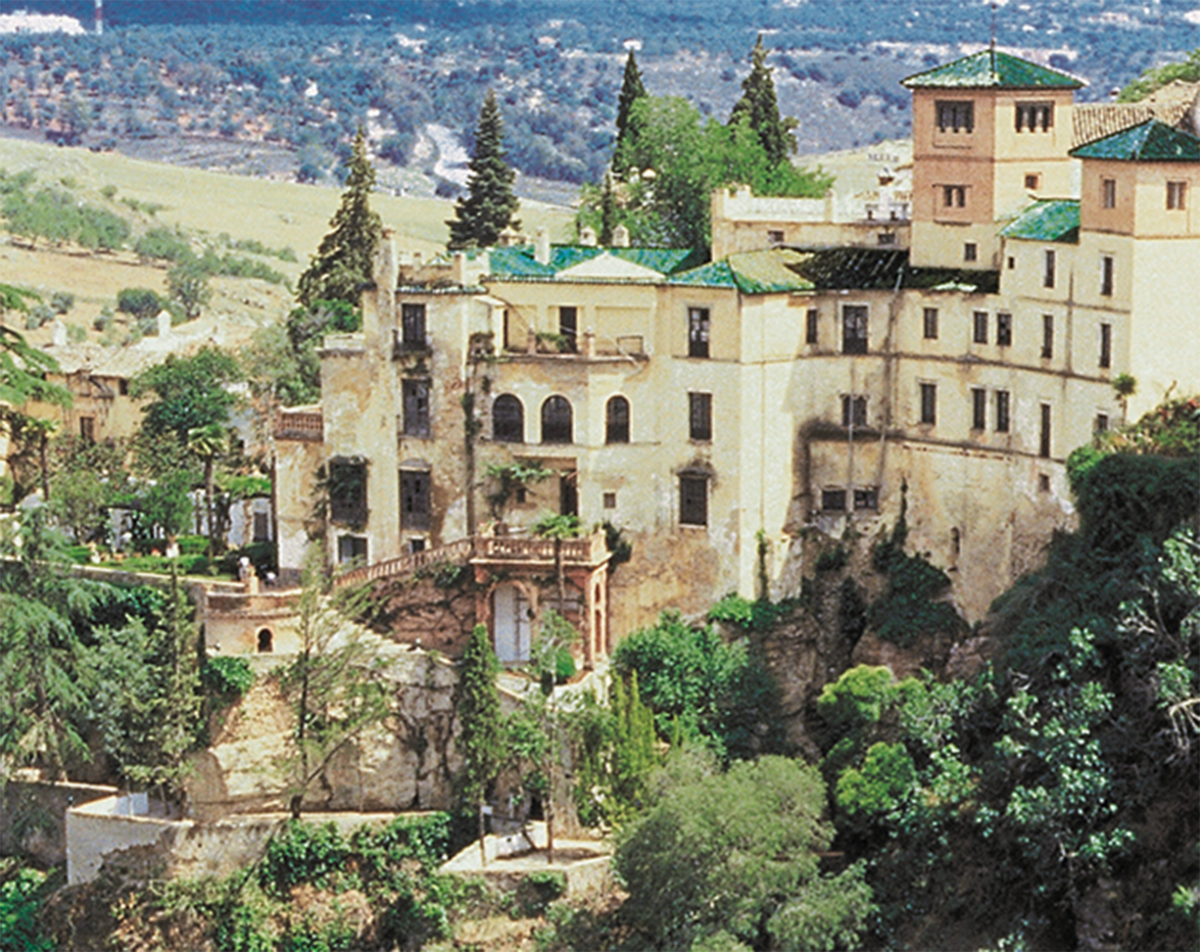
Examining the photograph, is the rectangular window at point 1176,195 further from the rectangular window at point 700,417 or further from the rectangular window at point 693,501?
the rectangular window at point 693,501

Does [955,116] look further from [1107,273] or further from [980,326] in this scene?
[1107,273]

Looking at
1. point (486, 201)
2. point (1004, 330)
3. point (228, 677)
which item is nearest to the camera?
point (1004, 330)

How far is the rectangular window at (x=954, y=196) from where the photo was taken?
7162 cm

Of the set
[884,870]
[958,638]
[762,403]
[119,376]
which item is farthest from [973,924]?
[119,376]

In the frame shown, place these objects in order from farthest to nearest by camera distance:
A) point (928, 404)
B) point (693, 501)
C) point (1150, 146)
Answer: point (693, 501), point (928, 404), point (1150, 146)

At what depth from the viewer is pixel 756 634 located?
7225cm

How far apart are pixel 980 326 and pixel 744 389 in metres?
6.08

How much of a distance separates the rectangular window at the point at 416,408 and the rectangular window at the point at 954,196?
14.2m

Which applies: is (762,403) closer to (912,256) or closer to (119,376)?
(912,256)

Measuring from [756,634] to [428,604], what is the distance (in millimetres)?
8395

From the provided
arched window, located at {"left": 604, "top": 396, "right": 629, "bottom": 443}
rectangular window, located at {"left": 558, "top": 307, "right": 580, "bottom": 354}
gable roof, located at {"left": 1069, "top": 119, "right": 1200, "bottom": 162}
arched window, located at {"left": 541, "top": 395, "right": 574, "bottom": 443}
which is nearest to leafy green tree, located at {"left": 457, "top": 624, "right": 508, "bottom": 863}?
arched window, located at {"left": 541, "top": 395, "right": 574, "bottom": 443}

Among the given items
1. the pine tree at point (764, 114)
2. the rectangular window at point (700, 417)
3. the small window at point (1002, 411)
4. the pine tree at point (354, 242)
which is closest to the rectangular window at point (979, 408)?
the small window at point (1002, 411)

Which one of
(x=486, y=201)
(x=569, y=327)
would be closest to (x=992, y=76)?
(x=569, y=327)

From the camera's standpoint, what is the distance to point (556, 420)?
7281 centimetres
